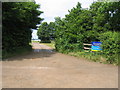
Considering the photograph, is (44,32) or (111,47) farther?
(44,32)

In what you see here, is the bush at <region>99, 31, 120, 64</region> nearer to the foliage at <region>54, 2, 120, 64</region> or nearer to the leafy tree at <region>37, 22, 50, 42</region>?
the foliage at <region>54, 2, 120, 64</region>

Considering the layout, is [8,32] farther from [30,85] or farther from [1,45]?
[30,85]

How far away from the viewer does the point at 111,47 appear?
9.48 meters

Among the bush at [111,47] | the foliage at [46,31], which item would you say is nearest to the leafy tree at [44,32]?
the foliage at [46,31]

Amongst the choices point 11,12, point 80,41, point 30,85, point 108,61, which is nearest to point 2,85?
point 30,85

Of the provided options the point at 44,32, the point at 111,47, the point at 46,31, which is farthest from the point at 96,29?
the point at 44,32

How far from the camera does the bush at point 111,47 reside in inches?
364

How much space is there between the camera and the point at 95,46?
39.8 feet

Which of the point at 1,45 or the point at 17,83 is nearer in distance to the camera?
the point at 17,83

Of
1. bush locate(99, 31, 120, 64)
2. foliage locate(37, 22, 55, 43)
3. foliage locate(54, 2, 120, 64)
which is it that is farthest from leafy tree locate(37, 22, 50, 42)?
bush locate(99, 31, 120, 64)

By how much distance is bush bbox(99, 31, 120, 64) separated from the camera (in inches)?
364

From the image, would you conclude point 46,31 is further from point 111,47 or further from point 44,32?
point 111,47

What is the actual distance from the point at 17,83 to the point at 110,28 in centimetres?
1137

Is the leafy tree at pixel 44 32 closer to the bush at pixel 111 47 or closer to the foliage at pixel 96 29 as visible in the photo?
the foliage at pixel 96 29
